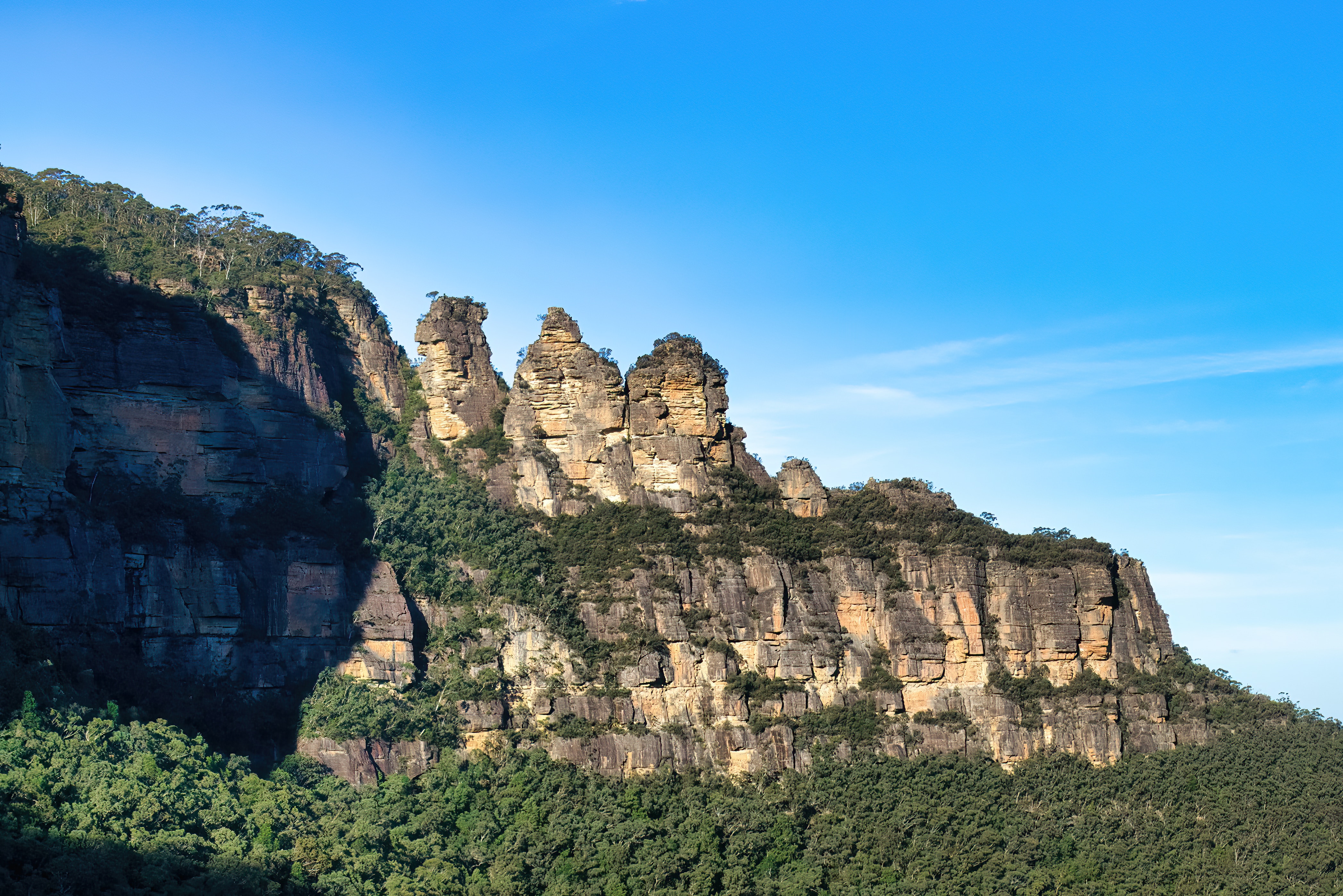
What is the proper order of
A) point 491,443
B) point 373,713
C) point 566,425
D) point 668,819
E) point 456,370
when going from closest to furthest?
point 668,819 → point 373,713 → point 566,425 → point 491,443 → point 456,370

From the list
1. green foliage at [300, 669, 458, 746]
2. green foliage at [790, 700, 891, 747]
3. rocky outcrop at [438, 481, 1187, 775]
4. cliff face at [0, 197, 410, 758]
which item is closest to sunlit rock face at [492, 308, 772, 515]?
rocky outcrop at [438, 481, 1187, 775]

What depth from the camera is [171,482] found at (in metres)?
57.5

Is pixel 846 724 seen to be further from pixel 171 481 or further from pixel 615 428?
pixel 171 481

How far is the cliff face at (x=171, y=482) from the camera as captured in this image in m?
50.6

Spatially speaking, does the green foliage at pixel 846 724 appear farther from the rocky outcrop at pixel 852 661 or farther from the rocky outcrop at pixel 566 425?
the rocky outcrop at pixel 566 425

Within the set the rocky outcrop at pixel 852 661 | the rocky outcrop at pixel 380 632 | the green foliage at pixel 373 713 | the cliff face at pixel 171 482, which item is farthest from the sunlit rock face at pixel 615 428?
the green foliage at pixel 373 713

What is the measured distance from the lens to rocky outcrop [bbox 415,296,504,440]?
69688 millimetres

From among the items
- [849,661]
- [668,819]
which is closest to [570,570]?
[849,661]

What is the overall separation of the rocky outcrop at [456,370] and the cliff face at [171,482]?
663 cm

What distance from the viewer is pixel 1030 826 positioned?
5575cm

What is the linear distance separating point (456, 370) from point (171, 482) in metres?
16.6

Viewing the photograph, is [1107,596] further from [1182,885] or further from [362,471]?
[362,471]

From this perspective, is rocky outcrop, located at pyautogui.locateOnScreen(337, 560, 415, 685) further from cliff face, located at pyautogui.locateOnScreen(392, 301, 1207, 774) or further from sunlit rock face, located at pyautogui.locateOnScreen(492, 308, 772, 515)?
sunlit rock face, located at pyautogui.locateOnScreen(492, 308, 772, 515)

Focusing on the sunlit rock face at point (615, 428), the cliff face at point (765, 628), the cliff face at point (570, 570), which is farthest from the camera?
the sunlit rock face at point (615, 428)
